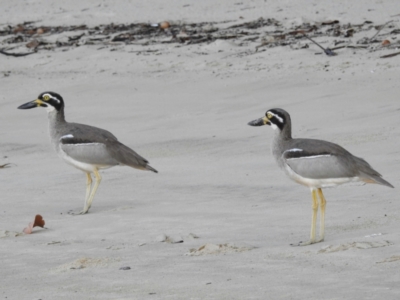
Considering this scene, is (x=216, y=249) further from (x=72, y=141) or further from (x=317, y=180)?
(x=72, y=141)

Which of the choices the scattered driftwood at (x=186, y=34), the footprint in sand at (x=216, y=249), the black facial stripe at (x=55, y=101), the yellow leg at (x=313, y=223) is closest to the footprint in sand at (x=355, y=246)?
the yellow leg at (x=313, y=223)

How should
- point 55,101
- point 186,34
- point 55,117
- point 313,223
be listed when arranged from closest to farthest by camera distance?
point 313,223 → point 55,117 → point 55,101 → point 186,34

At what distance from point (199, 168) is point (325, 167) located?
3.06 metres

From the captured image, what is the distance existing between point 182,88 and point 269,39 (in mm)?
2289

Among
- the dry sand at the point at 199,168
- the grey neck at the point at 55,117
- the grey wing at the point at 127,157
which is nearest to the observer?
the dry sand at the point at 199,168

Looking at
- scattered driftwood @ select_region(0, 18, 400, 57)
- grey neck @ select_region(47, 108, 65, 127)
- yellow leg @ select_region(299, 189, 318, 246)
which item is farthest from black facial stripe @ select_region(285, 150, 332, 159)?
scattered driftwood @ select_region(0, 18, 400, 57)

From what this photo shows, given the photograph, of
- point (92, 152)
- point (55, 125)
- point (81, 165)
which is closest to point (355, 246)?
point (92, 152)

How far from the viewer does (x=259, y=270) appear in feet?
21.1

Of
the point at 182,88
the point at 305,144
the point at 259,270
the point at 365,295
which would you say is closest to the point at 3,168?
the point at 182,88

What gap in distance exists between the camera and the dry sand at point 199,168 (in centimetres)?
640

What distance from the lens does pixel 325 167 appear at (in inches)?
309

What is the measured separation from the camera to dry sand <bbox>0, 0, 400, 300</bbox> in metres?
6.40

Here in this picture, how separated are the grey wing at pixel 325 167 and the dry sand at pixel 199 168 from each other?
0.41 m

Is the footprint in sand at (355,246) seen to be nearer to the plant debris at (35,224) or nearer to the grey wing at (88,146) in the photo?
the plant debris at (35,224)
